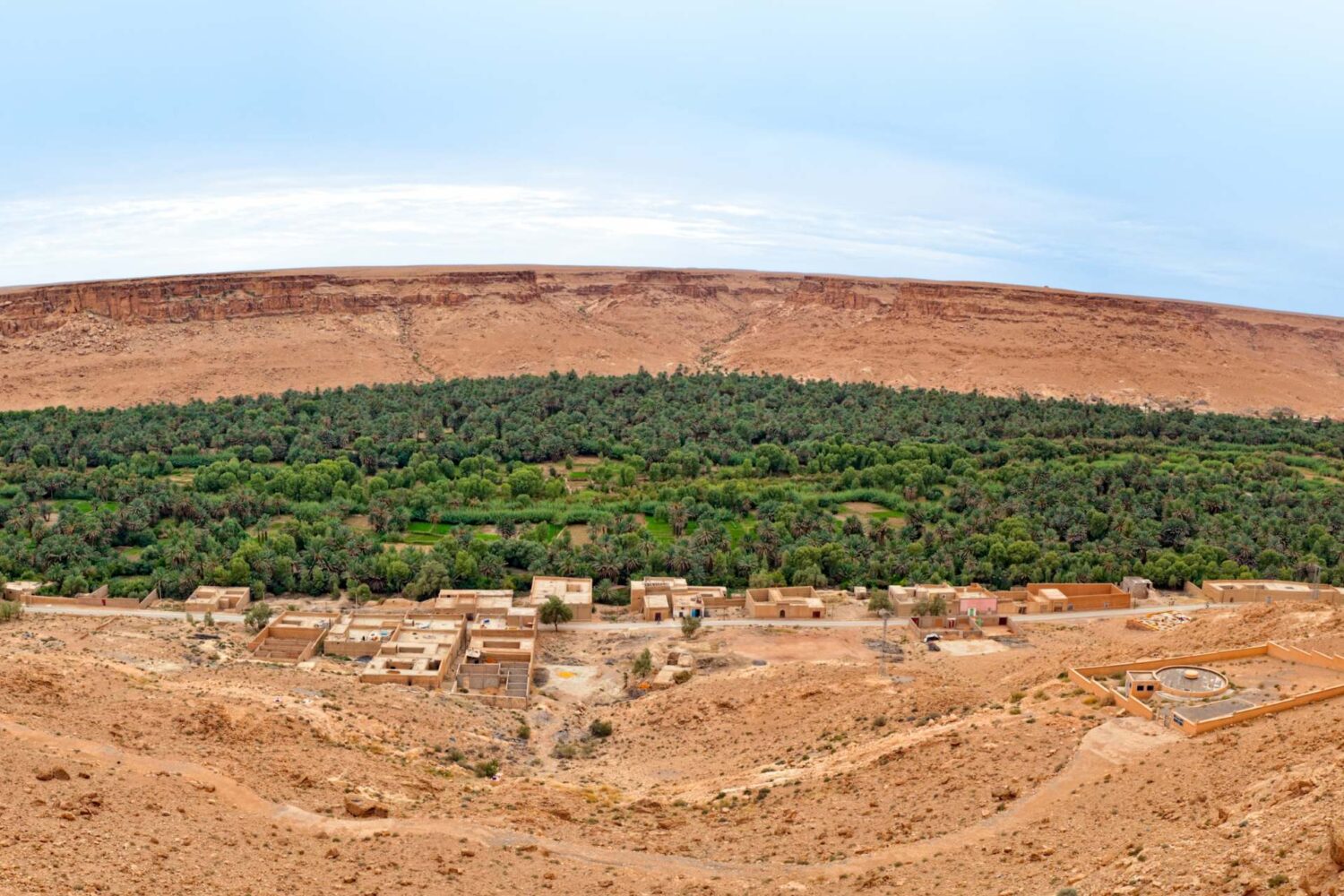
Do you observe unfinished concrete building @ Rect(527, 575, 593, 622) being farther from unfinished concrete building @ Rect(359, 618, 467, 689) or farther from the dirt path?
the dirt path

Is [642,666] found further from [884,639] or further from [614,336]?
[614,336]

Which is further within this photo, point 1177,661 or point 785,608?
point 785,608

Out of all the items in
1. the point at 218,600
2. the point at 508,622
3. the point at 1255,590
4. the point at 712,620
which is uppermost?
the point at 1255,590

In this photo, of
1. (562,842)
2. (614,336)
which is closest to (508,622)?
(562,842)

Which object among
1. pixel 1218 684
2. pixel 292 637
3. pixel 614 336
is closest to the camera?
pixel 1218 684

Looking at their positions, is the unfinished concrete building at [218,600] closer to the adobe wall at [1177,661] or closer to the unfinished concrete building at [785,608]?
the unfinished concrete building at [785,608]

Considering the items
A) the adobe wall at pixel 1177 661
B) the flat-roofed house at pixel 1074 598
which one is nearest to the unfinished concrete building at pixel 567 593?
the flat-roofed house at pixel 1074 598
